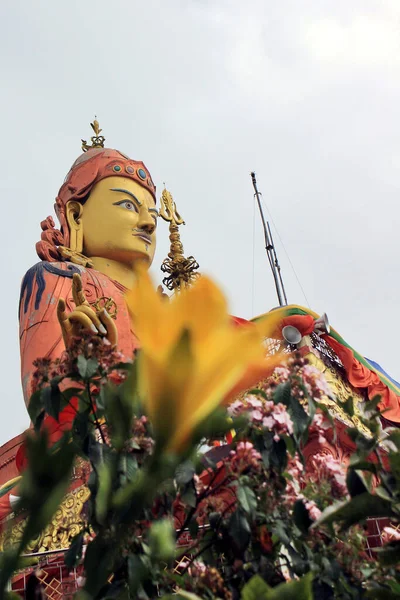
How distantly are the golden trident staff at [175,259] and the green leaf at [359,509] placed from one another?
699 cm

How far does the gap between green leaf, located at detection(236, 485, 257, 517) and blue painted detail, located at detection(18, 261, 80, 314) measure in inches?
221

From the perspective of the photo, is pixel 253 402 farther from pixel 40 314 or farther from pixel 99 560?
pixel 40 314

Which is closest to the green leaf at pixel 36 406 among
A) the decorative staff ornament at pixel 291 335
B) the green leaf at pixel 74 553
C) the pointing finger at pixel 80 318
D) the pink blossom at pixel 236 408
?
the green leaf at pixel 74 553

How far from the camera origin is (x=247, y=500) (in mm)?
2490

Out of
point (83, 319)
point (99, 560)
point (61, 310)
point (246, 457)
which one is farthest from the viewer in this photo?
point (83, 319)

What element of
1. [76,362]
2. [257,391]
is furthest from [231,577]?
[76,362]

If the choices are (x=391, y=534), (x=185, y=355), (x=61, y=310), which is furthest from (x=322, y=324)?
(x=185, y=355)

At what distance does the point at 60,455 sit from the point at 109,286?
6911 millimetres

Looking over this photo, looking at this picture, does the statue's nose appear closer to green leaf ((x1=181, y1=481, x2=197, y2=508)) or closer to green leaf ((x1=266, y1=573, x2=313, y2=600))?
green leaf ((x1=181, y1=481, x2=197, y2=508))

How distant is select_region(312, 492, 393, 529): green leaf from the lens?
203cm

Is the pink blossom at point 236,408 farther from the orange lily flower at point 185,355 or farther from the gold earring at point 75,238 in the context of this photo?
the gold earring at point 75,238

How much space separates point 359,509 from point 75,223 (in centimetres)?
724

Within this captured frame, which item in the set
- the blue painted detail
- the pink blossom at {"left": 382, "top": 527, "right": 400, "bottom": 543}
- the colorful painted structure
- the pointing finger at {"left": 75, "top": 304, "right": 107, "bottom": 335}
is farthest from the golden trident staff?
the pink blossom at {"left": 382, "top": 527, "right": 400, "bottom": 543}

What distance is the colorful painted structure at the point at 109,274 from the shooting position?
7.53 meters
